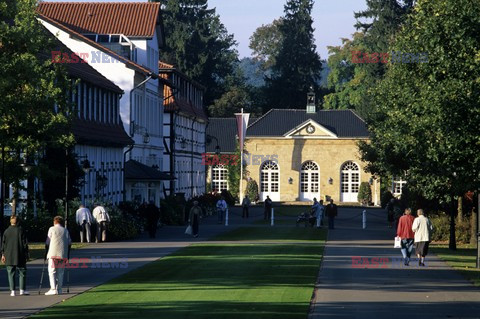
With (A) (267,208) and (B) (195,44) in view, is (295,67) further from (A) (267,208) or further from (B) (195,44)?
(A) (267,208)

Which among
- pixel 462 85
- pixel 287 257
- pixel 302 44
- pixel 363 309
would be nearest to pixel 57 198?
pixel 287 257

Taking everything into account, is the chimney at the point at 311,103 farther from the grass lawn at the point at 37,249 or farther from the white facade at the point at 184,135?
the grass lawn at the point at 37,249

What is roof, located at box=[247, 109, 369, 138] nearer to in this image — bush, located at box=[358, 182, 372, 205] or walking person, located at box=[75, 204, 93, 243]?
bush, located at box=[358, 182, 372, 205]

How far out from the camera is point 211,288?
74.0 ft

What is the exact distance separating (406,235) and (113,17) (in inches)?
1480

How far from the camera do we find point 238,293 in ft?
70.6

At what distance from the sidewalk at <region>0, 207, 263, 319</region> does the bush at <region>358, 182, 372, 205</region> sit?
149ft

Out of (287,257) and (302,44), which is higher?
(302,44)

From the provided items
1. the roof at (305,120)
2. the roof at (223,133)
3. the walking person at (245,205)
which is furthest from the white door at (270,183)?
the walking person at (245,205)

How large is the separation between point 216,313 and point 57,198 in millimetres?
25540

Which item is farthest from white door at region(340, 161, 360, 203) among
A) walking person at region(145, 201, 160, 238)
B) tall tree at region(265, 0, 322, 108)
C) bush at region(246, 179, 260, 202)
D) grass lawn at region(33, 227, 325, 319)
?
grass lawn at region(33, 227, 325, 319)

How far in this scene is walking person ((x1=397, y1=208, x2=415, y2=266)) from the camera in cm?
3084

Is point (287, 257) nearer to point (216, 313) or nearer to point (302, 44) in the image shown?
point (216, 313)

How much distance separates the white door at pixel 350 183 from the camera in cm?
10112
